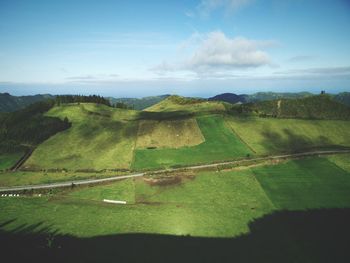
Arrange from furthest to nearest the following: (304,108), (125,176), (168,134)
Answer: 1. (304,108)
2. (168,134)
3. (125,176)

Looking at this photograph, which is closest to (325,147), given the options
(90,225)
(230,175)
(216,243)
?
(230,175)

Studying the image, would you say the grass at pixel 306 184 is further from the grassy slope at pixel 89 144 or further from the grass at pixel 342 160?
the grassy slope at pixel 89 144

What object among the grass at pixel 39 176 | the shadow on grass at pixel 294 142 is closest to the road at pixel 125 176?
the grass at pixel 39 176

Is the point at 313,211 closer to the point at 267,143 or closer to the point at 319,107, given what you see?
the point at 267,143

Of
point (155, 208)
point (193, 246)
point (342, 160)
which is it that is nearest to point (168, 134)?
point (155, 208)

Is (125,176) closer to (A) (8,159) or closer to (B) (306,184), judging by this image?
(A) (8,159)

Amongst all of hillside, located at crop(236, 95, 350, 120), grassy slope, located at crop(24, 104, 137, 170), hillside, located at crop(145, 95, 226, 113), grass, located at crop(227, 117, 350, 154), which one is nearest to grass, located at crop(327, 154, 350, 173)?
grass, located at crop(227, 117, 350, 154)
